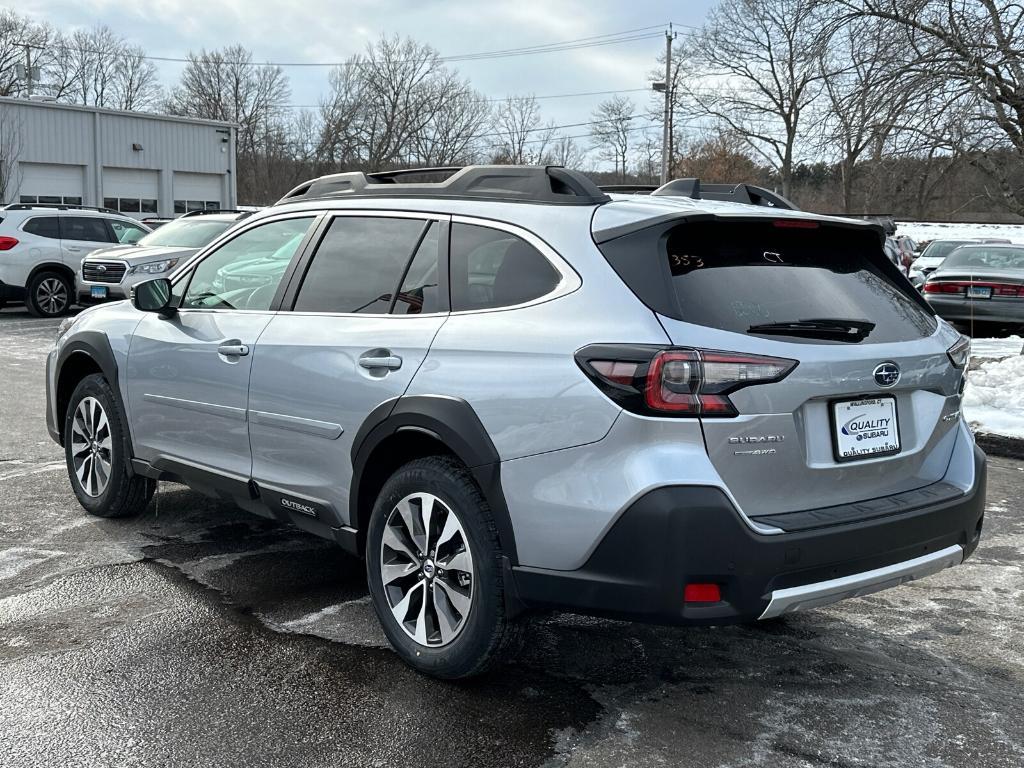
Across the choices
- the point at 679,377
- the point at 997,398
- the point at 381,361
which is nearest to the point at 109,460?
the point at 381,361

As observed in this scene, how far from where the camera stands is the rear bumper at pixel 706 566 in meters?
3.06

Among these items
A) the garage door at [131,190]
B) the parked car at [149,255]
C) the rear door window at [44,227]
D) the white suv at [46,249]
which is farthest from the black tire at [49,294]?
the garage door at [131,190]

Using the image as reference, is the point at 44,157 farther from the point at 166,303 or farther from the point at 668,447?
the point at 668,447

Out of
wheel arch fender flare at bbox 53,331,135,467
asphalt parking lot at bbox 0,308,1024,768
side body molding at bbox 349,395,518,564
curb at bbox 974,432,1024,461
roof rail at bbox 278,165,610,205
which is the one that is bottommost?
asphalt parking lot at bbox 0,308,1024,768

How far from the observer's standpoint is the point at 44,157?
37.6 meters

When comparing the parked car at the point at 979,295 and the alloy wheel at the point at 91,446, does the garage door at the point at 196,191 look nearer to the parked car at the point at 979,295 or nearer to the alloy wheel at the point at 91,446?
the parked car at the point at 979,295

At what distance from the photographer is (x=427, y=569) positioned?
3.73m

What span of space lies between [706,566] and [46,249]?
57.5 ft

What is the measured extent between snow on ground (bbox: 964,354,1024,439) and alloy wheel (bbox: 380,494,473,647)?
6.09 m

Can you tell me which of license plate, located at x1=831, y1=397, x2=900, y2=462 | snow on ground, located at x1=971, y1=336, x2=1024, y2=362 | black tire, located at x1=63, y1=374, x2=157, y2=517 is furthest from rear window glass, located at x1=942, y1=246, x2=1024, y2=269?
black tire, located at x1=63, y1=374, x2=157, y2=517

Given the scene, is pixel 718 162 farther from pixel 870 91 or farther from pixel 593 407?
pixel 593 407

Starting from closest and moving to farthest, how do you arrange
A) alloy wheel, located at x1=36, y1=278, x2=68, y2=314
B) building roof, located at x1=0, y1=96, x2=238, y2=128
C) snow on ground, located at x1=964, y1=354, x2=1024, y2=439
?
snow on ground, located at x1=964, y1=354, x2=1024, y2=439 < alloy wheel, located at x1=36, y1=278, x2=68, y2=314 < building roof, located at x1=0, y1=96, x2=238, y2=128

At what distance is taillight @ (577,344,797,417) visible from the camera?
10.2ft

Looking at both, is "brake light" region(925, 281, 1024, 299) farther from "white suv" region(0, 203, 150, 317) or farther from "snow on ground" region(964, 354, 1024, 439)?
"white suv" region(0, 203, 150, 317)
